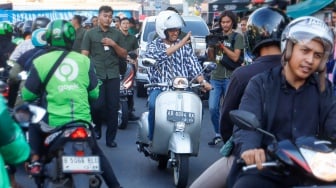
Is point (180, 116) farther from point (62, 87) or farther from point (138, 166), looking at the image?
point (62, 87)

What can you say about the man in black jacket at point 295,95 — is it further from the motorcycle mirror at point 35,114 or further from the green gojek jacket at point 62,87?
the green gojek jacket at point 62,87

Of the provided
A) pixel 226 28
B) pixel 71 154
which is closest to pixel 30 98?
pixel 71 154

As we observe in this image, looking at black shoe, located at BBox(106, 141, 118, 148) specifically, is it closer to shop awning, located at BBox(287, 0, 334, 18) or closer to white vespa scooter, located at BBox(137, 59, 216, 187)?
white vespa scooter, located at BBox(137, 59, 216, 187)

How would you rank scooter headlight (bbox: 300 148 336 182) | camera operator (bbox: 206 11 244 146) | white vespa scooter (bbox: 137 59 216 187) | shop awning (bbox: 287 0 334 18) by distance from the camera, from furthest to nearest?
shop awning (bbox: 287 0 334 18), camera operator (bbox: 206 11 244 146), white vespa scooter (bbox: 137 59 216 187), scooter headlight (bbox: 300 148 336 182)

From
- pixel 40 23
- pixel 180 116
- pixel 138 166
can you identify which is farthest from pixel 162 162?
pixel 40 23

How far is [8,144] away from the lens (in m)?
2.82

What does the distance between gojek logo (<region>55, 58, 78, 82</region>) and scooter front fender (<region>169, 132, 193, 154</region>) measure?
5.07 ft

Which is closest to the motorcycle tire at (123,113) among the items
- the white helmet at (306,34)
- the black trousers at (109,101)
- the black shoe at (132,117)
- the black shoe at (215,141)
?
the black shoe at (132,117)

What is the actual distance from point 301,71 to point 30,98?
281 centimetres

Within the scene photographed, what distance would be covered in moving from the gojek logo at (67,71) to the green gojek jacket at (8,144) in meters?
2.37

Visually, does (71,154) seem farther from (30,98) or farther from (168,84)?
(168,84)

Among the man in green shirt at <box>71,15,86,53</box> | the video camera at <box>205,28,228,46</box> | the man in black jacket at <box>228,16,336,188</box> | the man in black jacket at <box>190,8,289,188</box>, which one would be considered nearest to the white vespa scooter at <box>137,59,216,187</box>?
the video camera at <box>205,28,228,46</box>

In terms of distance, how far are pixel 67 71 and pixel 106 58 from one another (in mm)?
3465

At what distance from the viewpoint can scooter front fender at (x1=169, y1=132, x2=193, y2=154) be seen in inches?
253
